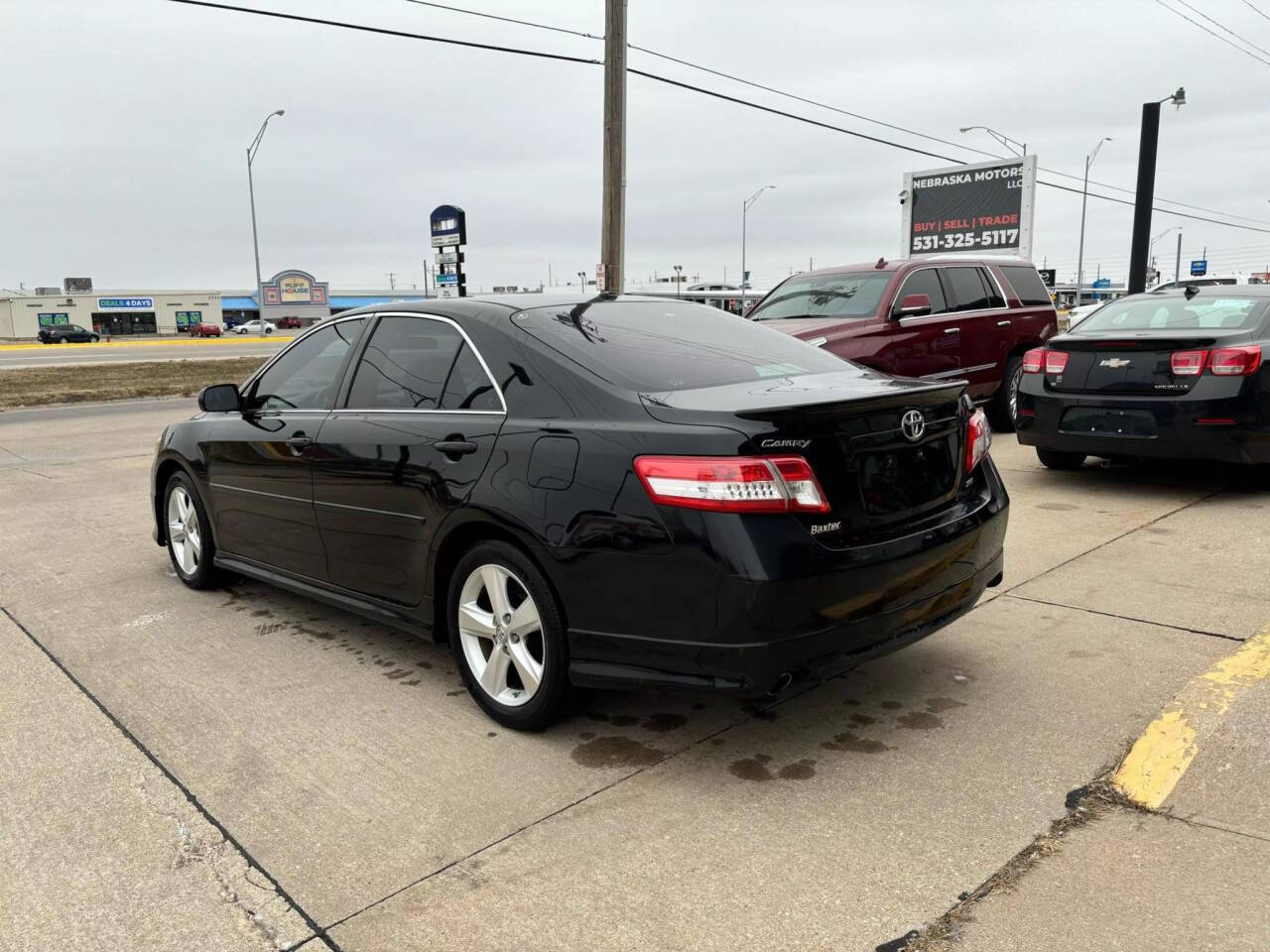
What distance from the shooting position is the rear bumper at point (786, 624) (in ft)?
9.78

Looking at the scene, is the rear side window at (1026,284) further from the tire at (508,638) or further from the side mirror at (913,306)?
the tire at (508,638)

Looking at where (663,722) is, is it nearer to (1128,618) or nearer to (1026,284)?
(1128,618)

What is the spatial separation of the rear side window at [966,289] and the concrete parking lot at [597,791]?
557 centimetres

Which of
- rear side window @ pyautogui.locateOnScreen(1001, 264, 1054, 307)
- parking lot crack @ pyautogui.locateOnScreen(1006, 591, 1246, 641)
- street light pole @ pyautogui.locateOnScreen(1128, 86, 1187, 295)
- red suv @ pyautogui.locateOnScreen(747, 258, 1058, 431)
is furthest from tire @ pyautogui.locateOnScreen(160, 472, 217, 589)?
street light pole @ pyautogui.locateOnScreen(1128, 86, 1187, 295)

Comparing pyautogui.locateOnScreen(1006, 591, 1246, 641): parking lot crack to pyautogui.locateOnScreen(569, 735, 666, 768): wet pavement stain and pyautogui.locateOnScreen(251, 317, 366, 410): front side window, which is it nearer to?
pyautogui.locateOnScreen(569, 735, 666, 768): wet pavement stain

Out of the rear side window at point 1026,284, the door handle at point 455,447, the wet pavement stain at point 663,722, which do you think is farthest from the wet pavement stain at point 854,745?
the rear side window at point 1026,284

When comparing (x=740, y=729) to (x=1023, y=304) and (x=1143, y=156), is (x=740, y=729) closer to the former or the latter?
(x=1023, y=304)

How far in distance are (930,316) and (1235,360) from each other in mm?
3303

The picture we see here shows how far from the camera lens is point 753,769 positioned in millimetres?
3316

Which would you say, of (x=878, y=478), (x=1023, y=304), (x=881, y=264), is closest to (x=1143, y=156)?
(x=1023, y=304)

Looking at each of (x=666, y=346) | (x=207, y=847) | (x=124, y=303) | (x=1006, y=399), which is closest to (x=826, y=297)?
(x=1006, y=399)

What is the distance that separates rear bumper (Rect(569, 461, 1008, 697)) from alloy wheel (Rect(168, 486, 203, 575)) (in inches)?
126

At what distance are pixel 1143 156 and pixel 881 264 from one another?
20022 millimetres

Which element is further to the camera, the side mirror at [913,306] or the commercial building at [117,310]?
the commercial building at [117,310]
